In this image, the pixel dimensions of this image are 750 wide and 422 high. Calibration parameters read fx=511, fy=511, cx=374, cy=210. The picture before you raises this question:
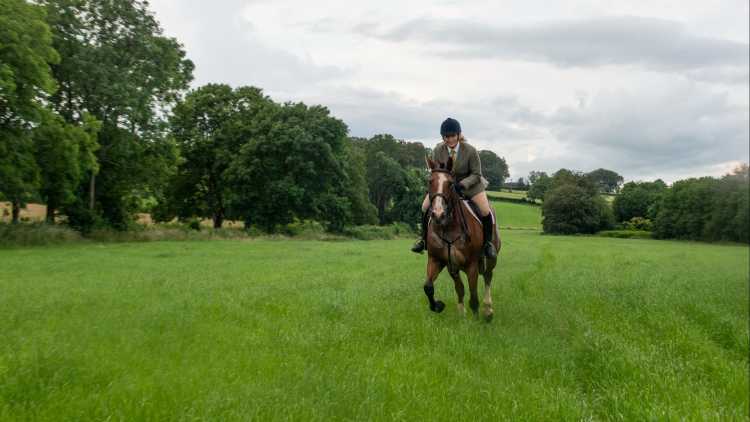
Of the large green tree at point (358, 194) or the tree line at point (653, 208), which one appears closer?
the large green tree at point (358, 194)

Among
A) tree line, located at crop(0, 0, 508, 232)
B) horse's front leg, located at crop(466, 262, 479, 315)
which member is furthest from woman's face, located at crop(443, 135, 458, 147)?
tree line, located at crop(0, 0, 508, 232)

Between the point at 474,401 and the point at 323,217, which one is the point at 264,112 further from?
the point at 474,401

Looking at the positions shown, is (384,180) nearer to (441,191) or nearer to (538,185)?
(538,185)

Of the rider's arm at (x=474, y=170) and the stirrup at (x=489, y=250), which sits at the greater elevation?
the rider's arm at (x=474, y=170)

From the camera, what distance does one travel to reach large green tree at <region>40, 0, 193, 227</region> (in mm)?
35812

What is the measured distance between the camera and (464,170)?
10.7 meters

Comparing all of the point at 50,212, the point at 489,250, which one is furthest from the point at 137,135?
the point at 489,250

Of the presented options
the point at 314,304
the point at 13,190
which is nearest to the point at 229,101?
the point at 13,190

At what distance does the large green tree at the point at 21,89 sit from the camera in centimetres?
2867

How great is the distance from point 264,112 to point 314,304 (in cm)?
4777

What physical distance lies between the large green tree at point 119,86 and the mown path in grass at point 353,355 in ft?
88.4

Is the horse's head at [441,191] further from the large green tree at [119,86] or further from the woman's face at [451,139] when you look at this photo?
the large green tree at [119,86]

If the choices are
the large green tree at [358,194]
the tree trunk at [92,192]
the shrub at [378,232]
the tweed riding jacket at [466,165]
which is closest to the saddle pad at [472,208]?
the tweed riding jacket at [466,165]

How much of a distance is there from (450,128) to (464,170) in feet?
3.02
